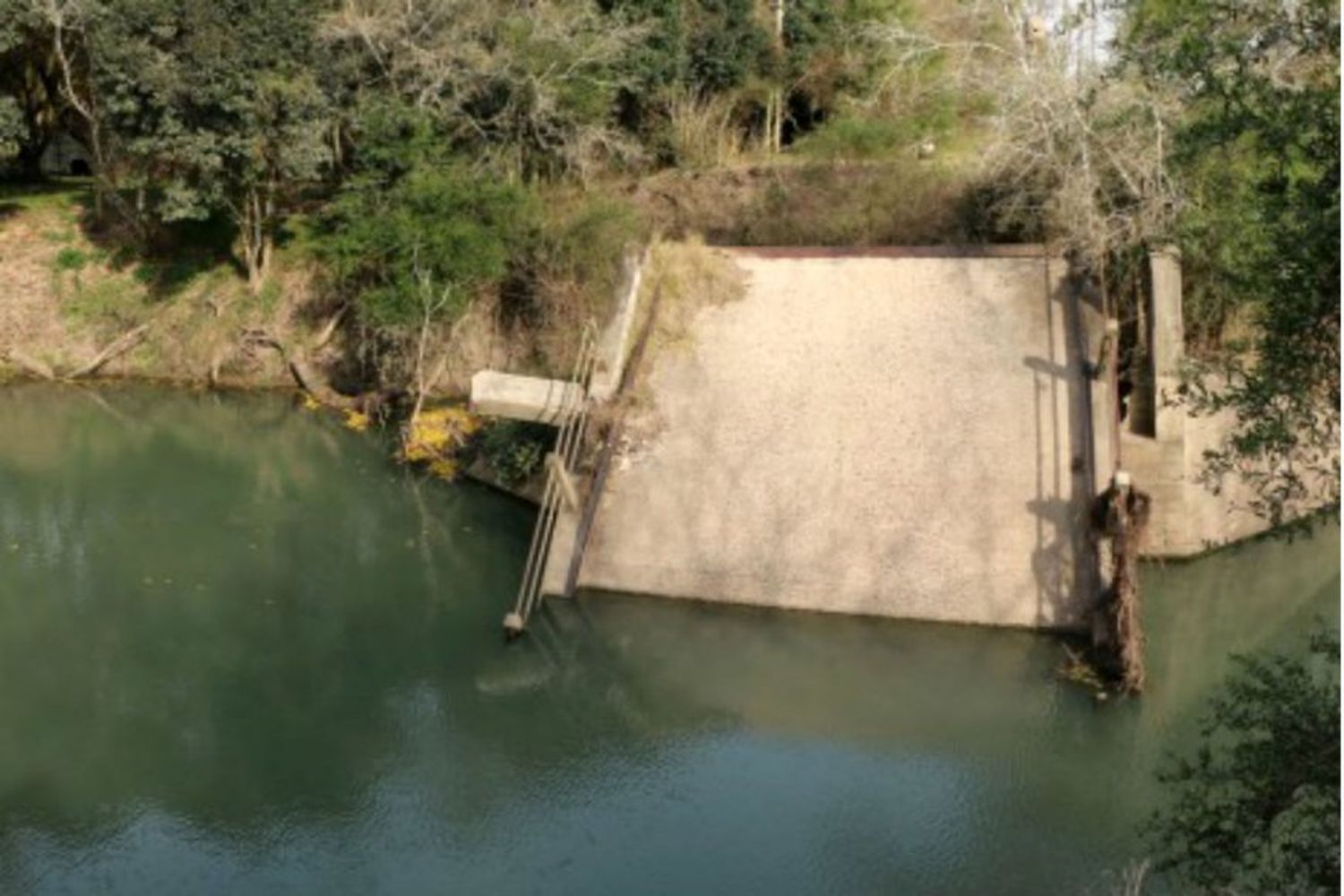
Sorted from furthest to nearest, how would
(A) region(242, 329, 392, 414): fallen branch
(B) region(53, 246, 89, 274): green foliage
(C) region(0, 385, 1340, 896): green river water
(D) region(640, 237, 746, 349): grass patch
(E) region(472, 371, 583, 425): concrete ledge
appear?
1. (B) region(53, 246, 89, 274): green foliage
2. (A) region(242, 329, 392, 414): fallen branch
3. (D) region(640, 237, 746, 349): grass patch
4. (E) region(472, 371, 583, 425): concrete ledge
5. (C) region(0, 385, 1340, 896): green river water

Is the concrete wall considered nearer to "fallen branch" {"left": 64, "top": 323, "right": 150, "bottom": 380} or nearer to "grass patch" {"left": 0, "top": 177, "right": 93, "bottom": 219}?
"fallen branch" {"left": 64, "top": 323, "right": 150, "bottom": 380}

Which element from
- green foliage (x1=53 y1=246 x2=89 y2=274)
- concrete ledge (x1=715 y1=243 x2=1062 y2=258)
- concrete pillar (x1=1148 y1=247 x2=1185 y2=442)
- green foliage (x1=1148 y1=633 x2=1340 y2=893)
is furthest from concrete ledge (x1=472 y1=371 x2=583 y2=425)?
green foliage (x1=53 y1=246 x2=89 y2=274)

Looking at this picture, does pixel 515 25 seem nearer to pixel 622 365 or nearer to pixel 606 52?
pixel 606 52

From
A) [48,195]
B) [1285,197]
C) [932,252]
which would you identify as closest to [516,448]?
[932,252]

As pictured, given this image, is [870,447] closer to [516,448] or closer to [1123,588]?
[1123,588]

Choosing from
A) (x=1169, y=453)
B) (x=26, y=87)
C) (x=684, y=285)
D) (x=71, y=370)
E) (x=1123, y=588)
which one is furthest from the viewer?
(x=26, y=87)

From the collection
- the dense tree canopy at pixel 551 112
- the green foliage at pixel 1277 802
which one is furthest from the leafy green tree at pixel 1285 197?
the dense tree canopy at pixel 551 112

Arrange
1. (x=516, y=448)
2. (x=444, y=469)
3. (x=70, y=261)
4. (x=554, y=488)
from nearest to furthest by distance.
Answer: (x=554, y=488) → (x=516, y=448) → (x=444, y=469) → (x=70, y=261)
